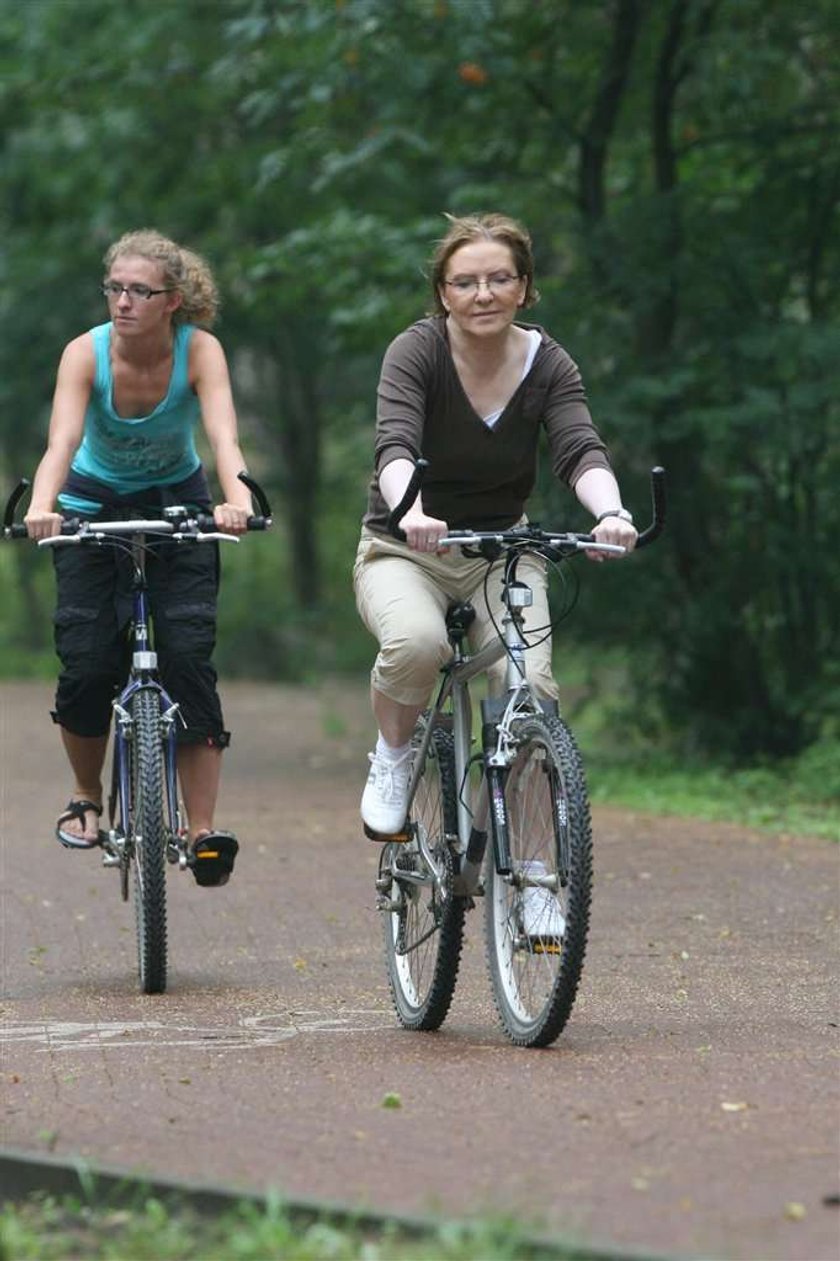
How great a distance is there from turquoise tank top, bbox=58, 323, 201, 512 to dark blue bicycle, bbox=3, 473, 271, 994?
0.15m

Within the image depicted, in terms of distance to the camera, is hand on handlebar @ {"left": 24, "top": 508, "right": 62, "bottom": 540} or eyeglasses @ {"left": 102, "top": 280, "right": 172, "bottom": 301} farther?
eyeglasses @ {"left": 102, "top": 280, "right": 172, "bottom": 301}

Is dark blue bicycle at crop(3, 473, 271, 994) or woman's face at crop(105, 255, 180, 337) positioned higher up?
woman's face at crop(105, 255, 180, 337)

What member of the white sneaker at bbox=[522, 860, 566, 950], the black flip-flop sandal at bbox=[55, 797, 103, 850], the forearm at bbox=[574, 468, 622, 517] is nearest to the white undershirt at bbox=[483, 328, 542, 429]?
the forearm at bbox=[574, 468, 622, 517]

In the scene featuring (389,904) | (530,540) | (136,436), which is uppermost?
(136,436)

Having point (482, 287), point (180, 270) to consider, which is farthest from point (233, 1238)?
point (180, 270)

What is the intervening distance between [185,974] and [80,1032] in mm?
1309

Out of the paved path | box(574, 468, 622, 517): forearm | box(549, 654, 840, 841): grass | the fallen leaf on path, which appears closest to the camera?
the fallen leaf on path

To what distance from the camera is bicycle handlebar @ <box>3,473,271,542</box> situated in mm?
6891

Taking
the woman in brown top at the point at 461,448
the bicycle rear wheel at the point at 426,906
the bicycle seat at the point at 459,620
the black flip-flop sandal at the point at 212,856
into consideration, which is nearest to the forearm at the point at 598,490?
the woman in brown top at the point at 461,448

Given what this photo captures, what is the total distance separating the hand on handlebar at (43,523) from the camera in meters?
6.82

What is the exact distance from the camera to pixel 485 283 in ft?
19.9

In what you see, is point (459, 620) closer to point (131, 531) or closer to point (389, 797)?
point (389, 797)

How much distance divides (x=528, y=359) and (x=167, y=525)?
1337 millimetres

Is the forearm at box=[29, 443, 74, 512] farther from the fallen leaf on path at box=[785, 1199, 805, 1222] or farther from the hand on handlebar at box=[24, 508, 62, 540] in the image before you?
the fallen leaf on path at box=[785, 1199, 805, 1222]
